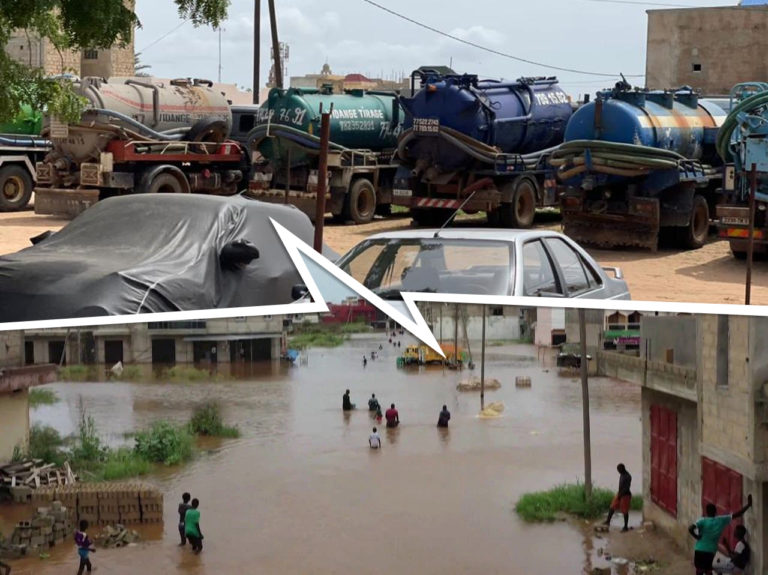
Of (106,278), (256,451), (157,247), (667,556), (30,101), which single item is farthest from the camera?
(30,101)

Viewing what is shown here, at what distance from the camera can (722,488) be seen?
1748 millimetres

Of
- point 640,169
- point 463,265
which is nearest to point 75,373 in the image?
point 463,265

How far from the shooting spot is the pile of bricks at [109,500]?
69.2 inches

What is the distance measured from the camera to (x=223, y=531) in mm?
1746

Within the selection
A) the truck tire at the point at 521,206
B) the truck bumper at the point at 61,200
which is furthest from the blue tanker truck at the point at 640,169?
the truck bumper at the point at 61,200

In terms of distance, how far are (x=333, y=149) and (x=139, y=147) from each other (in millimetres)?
2649

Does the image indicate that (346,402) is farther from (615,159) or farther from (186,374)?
(615,159)

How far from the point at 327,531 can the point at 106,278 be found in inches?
22.9

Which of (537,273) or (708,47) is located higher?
(708,47)

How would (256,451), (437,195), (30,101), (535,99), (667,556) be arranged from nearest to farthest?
1. (667,556)
2. (256,451)
3. (30,101)
4. (437,195)
5. (535,99)

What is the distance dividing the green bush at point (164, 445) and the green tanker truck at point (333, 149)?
15432 mm

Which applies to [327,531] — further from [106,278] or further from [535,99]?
[535,99]

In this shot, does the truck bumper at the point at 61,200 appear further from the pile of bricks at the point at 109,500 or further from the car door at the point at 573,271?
the pile of bricks at the point at 109,500

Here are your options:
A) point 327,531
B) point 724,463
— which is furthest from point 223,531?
point 724,463
